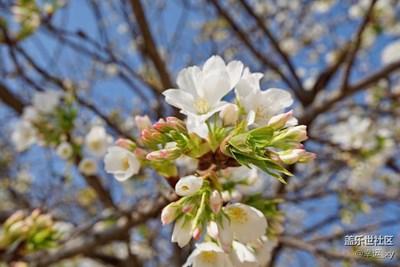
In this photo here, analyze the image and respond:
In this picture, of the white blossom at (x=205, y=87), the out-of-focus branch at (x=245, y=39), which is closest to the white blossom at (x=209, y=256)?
the white blossom at (x=205, y=87)

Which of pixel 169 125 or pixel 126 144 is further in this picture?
pixel 126 144

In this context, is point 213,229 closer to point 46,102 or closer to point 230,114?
point 230,114

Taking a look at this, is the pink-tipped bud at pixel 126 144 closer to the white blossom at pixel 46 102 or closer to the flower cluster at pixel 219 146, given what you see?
the flower cluster at pixel 219 146

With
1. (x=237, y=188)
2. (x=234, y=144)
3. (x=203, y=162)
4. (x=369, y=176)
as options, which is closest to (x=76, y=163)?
(x=237, y=188)

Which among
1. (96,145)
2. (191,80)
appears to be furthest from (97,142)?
(191,80)

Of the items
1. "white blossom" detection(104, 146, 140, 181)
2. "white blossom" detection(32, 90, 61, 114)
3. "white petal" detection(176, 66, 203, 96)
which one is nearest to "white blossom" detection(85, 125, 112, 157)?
"white blossom" detection(32, 90, 61, 114)

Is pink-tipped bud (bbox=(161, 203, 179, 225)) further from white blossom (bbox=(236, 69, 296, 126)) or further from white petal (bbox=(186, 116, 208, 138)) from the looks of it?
white blossom (bbox=(236, 69, 296, 126))

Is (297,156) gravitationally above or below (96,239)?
above
